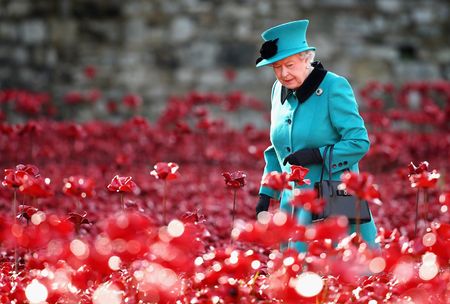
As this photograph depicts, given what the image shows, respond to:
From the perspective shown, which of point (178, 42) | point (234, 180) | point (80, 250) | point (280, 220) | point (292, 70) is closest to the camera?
point (280, 220)

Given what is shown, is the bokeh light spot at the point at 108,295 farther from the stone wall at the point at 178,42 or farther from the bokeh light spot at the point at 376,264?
the stone wall at the point at 178,42

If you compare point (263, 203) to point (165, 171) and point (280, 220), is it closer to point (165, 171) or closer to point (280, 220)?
point (165, 171)

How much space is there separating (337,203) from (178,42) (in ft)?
22.7

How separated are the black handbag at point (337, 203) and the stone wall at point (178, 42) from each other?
6.65m

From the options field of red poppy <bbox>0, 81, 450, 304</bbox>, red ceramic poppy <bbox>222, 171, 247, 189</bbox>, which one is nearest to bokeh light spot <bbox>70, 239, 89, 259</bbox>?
field of red poppy <bbox>0, 81, 450, 304</bbox>

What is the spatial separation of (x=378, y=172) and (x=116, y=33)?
4.47m

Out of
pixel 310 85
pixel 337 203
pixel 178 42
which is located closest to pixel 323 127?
pixel 310 85

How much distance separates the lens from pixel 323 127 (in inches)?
125

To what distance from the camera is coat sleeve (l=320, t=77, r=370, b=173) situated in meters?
3.10

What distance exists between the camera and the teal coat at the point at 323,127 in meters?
3.12

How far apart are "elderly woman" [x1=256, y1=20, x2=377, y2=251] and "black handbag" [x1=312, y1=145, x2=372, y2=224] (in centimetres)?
8

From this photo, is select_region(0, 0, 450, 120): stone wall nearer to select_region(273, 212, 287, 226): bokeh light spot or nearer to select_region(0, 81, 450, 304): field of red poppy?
select_region(0, 81, 450, 304): field of red poppy

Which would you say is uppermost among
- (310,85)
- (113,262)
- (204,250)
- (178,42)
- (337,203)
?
(310,85)

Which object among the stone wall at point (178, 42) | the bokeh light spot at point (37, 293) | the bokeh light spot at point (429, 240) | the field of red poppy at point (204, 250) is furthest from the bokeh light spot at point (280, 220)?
the stone wall at point (178, 42)
